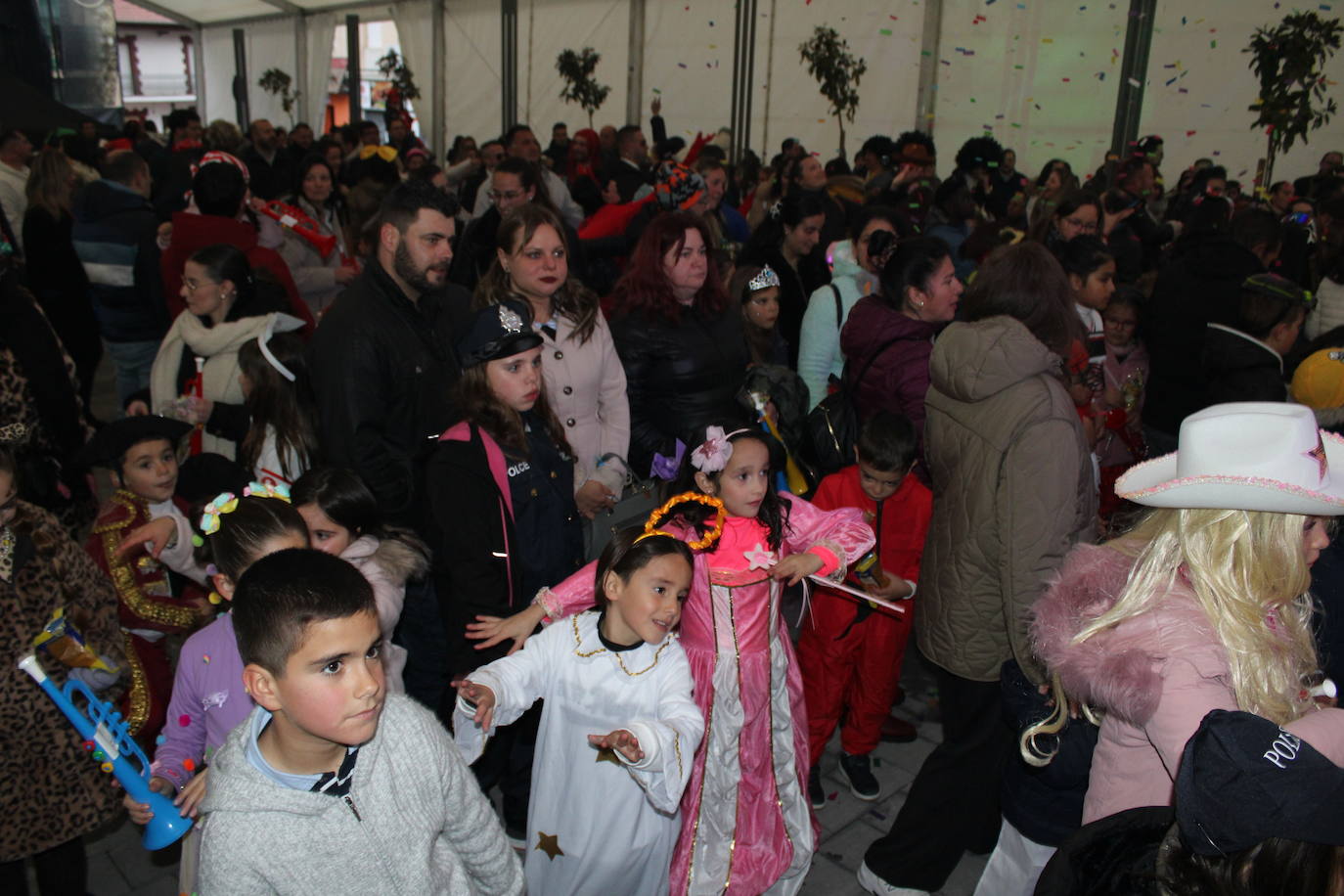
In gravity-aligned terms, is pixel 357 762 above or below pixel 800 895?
above

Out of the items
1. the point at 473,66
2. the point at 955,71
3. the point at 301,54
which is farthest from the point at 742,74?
the point at 301,54

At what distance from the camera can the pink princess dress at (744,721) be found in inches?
111

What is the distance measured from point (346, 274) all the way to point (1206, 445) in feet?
16.9

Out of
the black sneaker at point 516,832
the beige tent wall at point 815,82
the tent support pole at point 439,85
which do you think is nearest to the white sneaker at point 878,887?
the black sneaker at point 516,832

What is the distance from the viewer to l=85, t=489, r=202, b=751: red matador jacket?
301 cm

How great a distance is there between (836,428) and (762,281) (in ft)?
3.78

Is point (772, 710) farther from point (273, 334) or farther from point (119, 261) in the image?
point (119, 261)

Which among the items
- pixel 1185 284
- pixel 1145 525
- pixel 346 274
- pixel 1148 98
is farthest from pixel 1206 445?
pixel 1148 98

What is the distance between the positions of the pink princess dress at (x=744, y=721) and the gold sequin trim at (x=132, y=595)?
4.62ft

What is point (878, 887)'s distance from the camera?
294 cm

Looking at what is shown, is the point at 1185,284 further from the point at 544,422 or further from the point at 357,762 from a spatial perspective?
the point at 357,762

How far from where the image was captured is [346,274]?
5805 millimetres

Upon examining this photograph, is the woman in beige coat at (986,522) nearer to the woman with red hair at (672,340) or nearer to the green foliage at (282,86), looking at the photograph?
the woman with red hair at (672,340)

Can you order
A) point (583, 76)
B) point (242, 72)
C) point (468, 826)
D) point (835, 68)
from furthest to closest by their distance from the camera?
point (242, 72)
point (583, 76)
point (835, 68)
point (468, 826)
